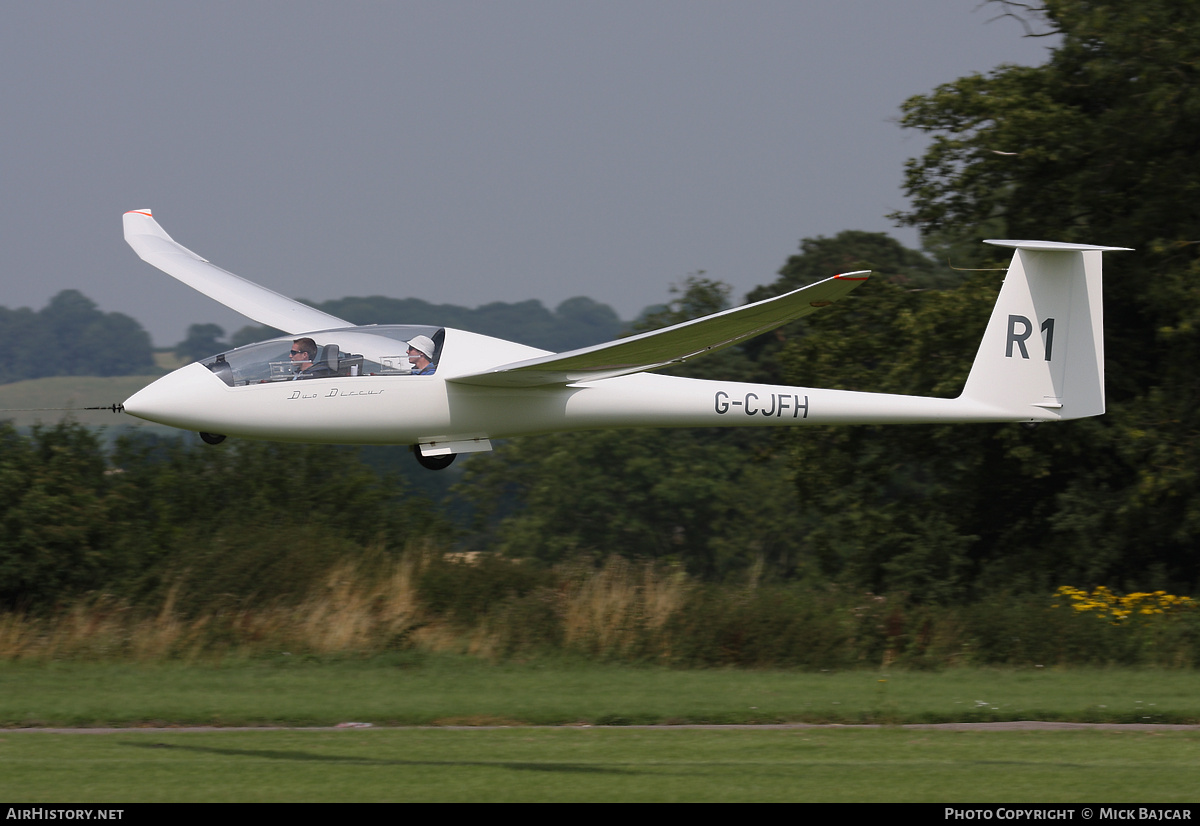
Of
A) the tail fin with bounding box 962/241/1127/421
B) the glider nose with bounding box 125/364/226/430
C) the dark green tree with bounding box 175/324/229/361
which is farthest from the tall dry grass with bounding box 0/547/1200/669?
the dark green tree with bounding box 175/324/229/361

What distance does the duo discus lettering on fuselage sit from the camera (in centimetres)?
Result: 1336

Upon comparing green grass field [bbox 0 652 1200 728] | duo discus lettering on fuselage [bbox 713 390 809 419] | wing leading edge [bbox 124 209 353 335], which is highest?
wing leading edge [bbox 124 209 353 335]

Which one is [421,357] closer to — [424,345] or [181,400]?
[424,345]

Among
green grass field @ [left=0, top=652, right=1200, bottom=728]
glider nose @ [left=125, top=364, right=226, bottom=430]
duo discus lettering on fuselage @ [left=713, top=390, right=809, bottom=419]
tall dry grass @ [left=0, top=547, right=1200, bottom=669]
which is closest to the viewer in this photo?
glider nose @ [left=125, top=364, right=226, bottom=430]

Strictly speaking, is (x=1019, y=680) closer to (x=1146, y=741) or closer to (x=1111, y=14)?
(x=1146, y=741)

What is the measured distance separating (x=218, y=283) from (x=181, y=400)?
579 cm

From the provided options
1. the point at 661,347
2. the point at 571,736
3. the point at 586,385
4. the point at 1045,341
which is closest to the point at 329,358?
the point at 586,385

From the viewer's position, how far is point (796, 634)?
2109 centimetres

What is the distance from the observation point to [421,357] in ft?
40.4

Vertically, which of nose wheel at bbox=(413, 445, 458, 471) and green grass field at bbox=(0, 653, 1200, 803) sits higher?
nose wheel at bbox=(413, 445, 458, 471)

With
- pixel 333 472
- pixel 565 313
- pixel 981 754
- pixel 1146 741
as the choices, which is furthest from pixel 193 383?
pixel 565 313

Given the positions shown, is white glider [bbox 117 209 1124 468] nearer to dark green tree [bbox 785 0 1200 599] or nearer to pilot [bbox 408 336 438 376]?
pilot [bbox 408 336 438 376]

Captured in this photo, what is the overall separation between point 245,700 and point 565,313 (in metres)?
180

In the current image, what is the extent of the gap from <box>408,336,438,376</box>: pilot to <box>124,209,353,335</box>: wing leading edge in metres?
2.13
